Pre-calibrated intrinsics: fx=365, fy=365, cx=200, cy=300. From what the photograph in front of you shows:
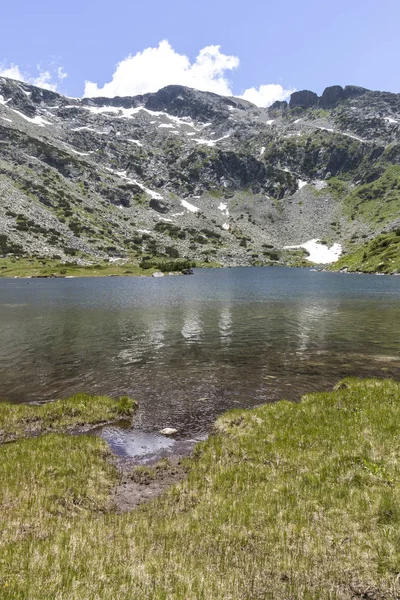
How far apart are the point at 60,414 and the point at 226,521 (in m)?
13.8

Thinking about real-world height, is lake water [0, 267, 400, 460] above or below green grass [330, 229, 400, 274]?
below

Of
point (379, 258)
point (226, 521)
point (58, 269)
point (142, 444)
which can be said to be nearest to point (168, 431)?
point (142, 444)

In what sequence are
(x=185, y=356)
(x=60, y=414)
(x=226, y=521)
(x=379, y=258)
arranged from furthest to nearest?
(x=379, y=258)
(x=185, y=356)
(x=60, y=414)
(x=226, y=521)

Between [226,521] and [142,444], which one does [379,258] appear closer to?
[142,444]

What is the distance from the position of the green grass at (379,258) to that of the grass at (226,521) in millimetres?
153711

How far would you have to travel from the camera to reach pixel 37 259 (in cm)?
19162

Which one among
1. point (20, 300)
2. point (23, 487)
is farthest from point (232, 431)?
point (20, 300)

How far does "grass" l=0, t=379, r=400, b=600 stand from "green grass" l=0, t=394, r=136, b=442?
3.13 metres

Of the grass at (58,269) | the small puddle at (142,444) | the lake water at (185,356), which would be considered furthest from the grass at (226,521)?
the grass at (58,269)

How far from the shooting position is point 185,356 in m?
35.7

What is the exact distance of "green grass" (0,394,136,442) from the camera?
63.9 feet

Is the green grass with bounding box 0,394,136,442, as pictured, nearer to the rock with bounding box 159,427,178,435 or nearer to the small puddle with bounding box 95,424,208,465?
the small puddle with bounding box 95,424,208,465

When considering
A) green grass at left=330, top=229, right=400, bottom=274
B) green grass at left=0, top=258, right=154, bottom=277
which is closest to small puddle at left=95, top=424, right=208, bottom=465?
green grass at left=0, top=258, right=154, bottom=277

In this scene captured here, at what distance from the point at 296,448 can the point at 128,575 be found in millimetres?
9375
